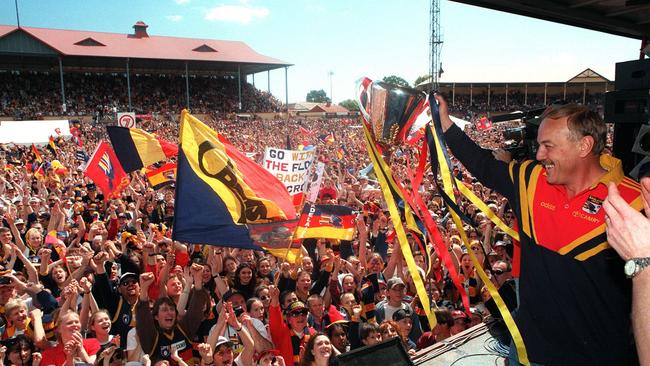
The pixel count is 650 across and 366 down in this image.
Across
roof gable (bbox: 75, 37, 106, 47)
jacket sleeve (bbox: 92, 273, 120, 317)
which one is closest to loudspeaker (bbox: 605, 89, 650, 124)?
jacket sleeve (bbox: 92, 273, 120, 317)

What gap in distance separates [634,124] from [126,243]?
6988 mm

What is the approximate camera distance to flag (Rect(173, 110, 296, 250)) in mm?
4961

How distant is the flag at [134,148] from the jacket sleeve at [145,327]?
428 cm

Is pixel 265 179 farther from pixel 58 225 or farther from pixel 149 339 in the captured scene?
pixel 58 225

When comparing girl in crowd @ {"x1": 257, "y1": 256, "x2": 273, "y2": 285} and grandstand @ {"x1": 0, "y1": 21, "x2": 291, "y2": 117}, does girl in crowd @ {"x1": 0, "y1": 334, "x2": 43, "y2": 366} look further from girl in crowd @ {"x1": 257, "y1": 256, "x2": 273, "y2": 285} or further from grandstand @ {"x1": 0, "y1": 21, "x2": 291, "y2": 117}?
grandstand @ {"x1": 0, "y1": 21, "x2": 291, "y2": 117}

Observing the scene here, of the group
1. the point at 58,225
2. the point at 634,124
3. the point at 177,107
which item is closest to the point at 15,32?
the point at 177,107

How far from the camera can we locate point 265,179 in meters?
5.46

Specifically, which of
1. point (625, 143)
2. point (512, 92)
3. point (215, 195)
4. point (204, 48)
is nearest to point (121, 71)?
point (204, 48)

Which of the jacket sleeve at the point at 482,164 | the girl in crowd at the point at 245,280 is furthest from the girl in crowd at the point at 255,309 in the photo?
the jacket sleeve at the point at 482,164

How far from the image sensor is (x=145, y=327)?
4516 mm

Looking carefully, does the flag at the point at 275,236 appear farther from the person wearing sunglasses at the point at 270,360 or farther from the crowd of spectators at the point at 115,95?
the crowd of spectators at the point at 115,95

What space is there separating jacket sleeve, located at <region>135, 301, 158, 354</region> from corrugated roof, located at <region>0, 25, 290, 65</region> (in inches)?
1642

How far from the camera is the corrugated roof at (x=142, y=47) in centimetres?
4175

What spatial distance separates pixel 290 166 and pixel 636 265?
6622 millimetres
